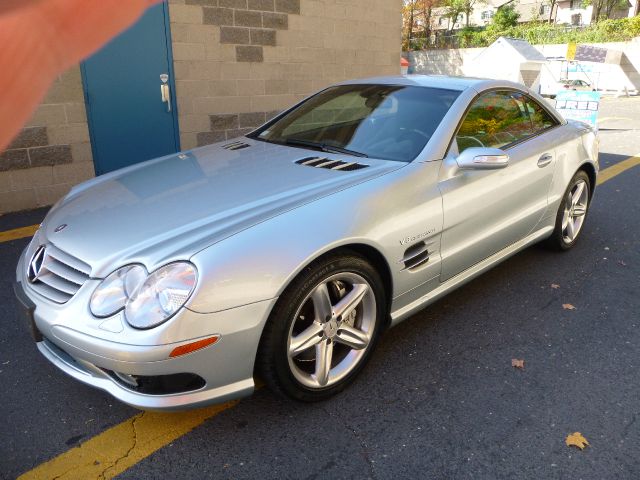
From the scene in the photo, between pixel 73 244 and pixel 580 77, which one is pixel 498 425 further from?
pixel 580 77

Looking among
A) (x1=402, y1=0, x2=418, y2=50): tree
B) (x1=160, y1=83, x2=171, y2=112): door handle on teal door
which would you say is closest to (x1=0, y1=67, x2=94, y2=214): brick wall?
(x1=160, y1=83, x2=171, y2=112): door handle on teal door

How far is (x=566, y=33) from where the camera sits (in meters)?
32.5

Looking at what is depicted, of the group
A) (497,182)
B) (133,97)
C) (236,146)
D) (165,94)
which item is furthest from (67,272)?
(165,94)

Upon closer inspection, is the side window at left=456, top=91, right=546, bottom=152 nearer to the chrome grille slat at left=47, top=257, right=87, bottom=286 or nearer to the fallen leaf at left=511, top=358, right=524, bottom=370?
the fallen leaf at left=511, top=358, right=524, bottom=370

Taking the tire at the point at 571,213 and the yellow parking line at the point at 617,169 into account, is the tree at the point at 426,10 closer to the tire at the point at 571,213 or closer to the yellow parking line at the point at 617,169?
the yellow parking line at the point at 617,169

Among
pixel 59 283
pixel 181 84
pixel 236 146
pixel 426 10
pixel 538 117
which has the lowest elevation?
pixel 59 283

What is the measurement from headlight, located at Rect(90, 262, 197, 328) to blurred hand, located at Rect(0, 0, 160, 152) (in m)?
1.46

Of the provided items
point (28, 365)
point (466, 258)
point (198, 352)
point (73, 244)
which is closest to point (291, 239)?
point (198, 352)

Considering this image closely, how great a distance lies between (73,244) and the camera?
7.63ft

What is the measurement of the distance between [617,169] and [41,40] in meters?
8.45

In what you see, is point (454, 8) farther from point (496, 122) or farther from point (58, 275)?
point (58, 275)

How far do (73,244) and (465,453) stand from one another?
188 centimetres

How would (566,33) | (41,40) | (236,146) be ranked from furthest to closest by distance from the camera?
(566,33)
(236,146)
(41,40)

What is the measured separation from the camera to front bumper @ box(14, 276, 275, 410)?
1.96 m
